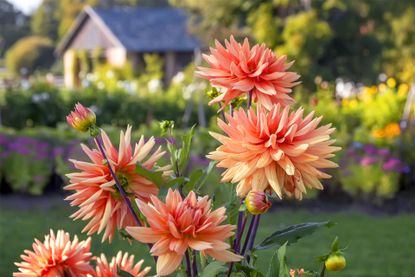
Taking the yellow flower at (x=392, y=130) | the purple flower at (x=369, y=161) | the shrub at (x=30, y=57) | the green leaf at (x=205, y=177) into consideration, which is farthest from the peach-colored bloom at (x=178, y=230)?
the shrub at (x=30, y=57)

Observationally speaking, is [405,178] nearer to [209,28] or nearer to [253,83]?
[253,83]

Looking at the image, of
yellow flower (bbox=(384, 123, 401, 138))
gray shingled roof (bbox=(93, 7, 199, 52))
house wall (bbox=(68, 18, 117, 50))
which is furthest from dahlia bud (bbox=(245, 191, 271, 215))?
house wall (bbox=(68, 18, 117, 50))

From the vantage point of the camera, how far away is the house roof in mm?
31234

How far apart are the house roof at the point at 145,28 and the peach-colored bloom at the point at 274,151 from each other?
29.5 m

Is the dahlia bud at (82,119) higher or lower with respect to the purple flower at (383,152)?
higher

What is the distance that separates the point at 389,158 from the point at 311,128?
6.55 metres

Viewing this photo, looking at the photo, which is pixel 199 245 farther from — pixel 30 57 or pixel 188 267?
pixel 30 57

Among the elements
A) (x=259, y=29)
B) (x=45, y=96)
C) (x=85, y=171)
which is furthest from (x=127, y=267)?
(x=259, y=29)

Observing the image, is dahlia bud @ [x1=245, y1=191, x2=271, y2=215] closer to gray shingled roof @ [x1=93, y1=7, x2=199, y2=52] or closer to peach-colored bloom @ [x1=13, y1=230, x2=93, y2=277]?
peach-colored bloom @ [x1=13, y1=230, x2=93, y2=277]

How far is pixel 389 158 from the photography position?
745cm

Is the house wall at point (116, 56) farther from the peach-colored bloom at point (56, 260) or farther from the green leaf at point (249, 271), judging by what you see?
the green leaf at point (249, 271)

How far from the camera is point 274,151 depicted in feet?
3.53

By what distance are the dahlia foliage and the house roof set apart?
2934 centimetres

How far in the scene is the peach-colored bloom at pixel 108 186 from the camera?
1.17m
